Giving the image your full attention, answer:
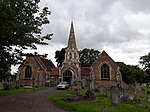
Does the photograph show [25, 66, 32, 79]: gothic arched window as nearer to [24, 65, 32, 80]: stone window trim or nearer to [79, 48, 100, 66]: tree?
[24, 65, 32, 80]: stone window trim

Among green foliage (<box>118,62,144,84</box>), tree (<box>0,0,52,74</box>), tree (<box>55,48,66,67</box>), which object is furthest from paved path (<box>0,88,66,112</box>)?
tree (<box>55,48,66,67</box>)

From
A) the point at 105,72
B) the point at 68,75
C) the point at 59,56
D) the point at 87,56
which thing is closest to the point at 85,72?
the point at 68,75

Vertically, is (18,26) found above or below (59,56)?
below

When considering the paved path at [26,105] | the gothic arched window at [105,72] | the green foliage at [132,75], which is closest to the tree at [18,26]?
the paved path at [26,105]

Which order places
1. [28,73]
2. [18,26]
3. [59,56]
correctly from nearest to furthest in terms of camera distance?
Answer: 1. [18,26]
2. [28,73]
3. [59,56]

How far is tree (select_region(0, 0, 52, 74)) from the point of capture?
44.8 ft

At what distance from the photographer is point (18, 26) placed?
14.1m

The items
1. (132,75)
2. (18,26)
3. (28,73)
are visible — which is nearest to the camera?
(18,26)

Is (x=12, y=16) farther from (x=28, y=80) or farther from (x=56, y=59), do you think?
(x=56, y=59)

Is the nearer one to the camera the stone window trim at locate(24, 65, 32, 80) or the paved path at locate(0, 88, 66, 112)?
the paved path at locate(0, 88, 66, 112)

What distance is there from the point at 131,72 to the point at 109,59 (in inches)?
569

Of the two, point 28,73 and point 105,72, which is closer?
point 105,72

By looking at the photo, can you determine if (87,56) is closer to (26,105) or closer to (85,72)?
(85,72)

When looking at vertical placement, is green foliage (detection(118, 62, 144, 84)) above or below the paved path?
above
